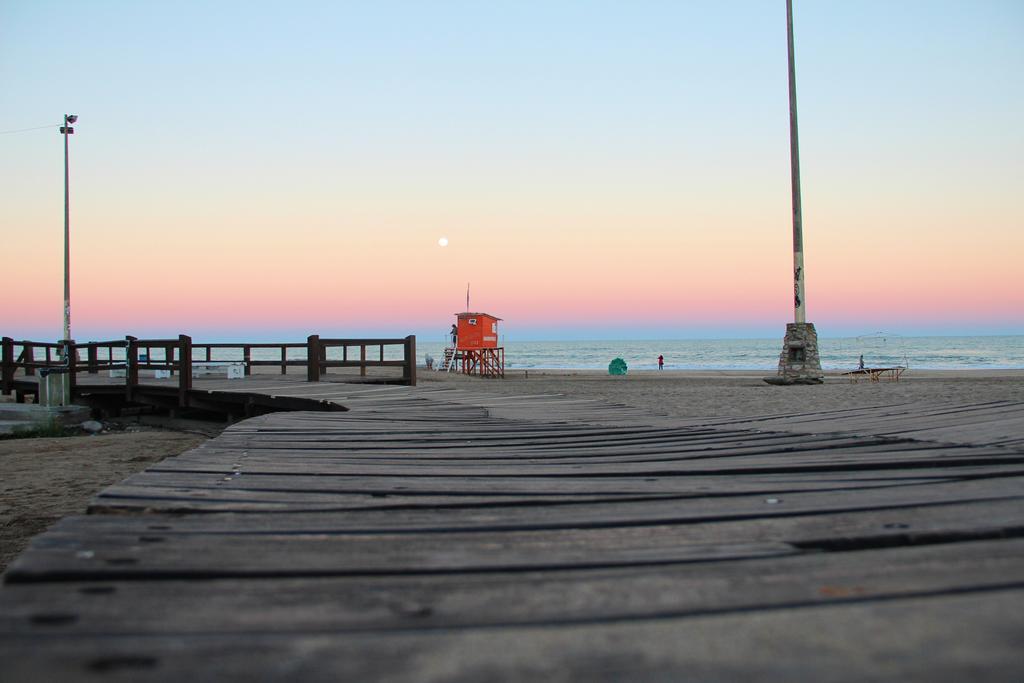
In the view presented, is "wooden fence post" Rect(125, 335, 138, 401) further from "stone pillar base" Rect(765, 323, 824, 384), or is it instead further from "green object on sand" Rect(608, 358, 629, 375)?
"green object on sand" Rect(608, 358, 629, 375)

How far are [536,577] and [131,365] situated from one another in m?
12.7

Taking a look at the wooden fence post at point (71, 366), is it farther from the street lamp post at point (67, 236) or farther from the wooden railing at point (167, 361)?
the street lamp post at point (67, 236)

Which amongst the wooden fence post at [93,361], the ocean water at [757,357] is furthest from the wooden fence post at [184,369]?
the ocean water at [757,357]

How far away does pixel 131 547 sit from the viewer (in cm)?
158

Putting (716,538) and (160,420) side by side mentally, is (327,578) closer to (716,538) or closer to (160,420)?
(716,538)

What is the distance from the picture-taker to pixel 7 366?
14.9 meters

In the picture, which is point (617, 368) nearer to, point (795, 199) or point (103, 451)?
point (795, 199)

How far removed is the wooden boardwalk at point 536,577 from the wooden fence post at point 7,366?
15121 millimetres

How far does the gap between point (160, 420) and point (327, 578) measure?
1265 cm

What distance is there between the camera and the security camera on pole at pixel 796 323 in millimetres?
14016

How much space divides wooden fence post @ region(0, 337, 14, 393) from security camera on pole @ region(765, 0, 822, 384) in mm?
15498

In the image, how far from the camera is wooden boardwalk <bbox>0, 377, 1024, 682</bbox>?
1.01 metres

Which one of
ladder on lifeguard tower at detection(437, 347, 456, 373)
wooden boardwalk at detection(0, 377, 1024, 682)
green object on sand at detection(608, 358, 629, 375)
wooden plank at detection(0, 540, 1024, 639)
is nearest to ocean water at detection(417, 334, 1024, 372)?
ladder on lifeguard tower at detection(437, 347, 456, 373)

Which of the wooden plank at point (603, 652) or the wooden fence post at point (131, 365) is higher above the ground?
the wooden fence post at point (131, 365)
